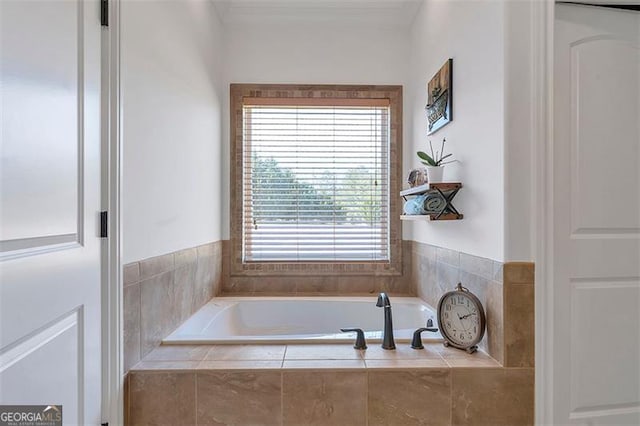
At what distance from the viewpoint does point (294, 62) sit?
2.71m

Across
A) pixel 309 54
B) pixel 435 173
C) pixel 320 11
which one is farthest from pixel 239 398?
pixel 320 11

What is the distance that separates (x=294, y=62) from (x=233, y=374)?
2306mm

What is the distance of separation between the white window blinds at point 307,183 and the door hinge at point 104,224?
151 centimetres

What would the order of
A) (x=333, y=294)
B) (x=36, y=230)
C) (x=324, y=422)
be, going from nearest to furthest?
(x=36, y=230) → (x=324, y=422) → (x=333, y=294)

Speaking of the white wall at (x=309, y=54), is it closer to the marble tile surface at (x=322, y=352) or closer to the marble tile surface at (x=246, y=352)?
the marble tile surface at (x=246, y=352)

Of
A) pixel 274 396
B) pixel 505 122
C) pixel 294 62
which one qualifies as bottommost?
pixel 274 396

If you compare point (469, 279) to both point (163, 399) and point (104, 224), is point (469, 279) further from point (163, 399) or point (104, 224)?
point (104, 224)

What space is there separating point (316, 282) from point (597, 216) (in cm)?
186

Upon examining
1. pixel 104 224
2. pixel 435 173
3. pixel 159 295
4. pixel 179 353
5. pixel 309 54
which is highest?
pixel 309 54

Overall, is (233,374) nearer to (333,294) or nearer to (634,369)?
(333,294)

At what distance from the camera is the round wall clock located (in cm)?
149

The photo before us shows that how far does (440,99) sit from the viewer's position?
200cm

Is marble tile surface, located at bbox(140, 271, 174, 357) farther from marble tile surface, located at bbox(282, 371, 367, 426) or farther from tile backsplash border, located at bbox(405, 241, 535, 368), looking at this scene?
tile backsplash border, located at bbox(405, 241, 535, 368)

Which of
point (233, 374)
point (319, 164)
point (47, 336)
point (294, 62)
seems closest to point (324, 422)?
point (233, 374)
